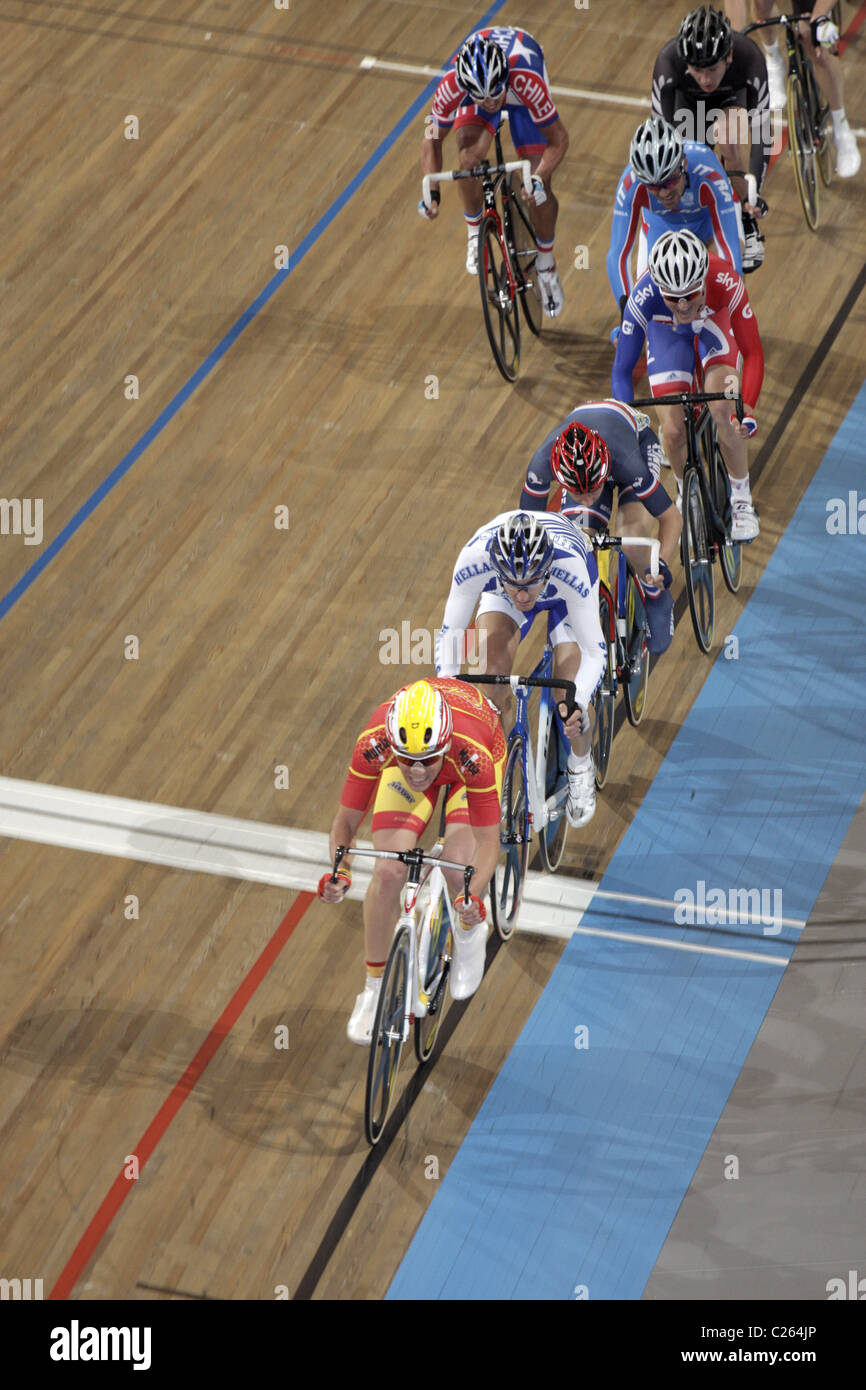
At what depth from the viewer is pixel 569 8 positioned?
11195 mm

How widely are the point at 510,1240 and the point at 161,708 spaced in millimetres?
2855

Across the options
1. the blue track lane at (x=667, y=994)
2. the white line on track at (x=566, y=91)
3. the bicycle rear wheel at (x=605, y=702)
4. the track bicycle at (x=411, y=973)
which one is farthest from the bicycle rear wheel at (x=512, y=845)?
the white line on track at (x=566, y=91)

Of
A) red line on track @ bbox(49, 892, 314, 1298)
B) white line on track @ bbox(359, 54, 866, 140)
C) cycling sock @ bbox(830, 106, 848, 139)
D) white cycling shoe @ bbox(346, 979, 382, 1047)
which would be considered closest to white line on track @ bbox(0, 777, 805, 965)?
red line on track @ bbox(49, 892, 314, 1298)

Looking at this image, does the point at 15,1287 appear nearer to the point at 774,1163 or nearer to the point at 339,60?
the point at 774,1163

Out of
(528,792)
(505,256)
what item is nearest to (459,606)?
(528,792)

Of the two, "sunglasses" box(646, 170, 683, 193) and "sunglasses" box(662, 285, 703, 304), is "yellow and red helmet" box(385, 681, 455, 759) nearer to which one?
"sunglasses" box(662, 285, 703, 304)

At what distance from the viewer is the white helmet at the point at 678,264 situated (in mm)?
6543

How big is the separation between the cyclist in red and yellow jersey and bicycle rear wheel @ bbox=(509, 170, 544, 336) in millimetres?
3760

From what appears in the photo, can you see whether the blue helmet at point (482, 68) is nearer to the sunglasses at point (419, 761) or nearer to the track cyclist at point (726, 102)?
the track cyclist at point (726, 102)

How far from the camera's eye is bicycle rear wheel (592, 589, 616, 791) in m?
6.58

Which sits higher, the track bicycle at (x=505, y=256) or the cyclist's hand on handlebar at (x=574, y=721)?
the track bicycle at (x=505, y=256)

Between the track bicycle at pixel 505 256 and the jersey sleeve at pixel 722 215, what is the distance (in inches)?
46.6

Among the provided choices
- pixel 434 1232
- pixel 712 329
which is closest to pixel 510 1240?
pixel 434 1232

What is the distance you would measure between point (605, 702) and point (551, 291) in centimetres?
301
